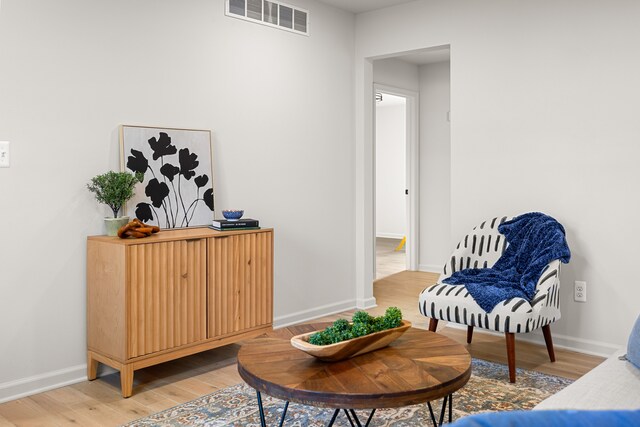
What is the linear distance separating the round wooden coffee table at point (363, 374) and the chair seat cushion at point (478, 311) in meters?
0.96

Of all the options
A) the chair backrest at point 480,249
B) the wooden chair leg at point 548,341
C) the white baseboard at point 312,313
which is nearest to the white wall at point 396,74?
the white baseboard at point 312,313

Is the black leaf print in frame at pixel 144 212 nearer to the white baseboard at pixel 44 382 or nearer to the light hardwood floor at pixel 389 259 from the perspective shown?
the white baseboard at pixel 44 382

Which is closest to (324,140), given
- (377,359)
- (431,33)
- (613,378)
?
(431,33)

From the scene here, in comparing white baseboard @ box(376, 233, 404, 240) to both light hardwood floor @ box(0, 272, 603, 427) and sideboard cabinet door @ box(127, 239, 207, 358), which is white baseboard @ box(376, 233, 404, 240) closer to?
light hardwood floor @ box(0, 272, 603, 427)

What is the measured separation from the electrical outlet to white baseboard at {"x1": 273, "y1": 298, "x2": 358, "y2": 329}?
187cm

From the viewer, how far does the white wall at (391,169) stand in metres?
10.3

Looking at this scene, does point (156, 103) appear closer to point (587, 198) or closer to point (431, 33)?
point (431, 33)

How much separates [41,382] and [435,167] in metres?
4.79

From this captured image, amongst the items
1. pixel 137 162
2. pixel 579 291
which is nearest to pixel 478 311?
pixel 579 291

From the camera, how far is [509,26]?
404 centimetres

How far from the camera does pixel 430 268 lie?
22.1 ft

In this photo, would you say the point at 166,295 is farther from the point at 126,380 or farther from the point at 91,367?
the point at 91,367

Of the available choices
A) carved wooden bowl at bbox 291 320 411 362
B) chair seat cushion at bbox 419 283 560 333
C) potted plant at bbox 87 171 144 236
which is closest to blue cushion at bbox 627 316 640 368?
carved wooden bowl at bbox 291 320 411 362

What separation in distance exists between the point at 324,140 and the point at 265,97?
0.69m
